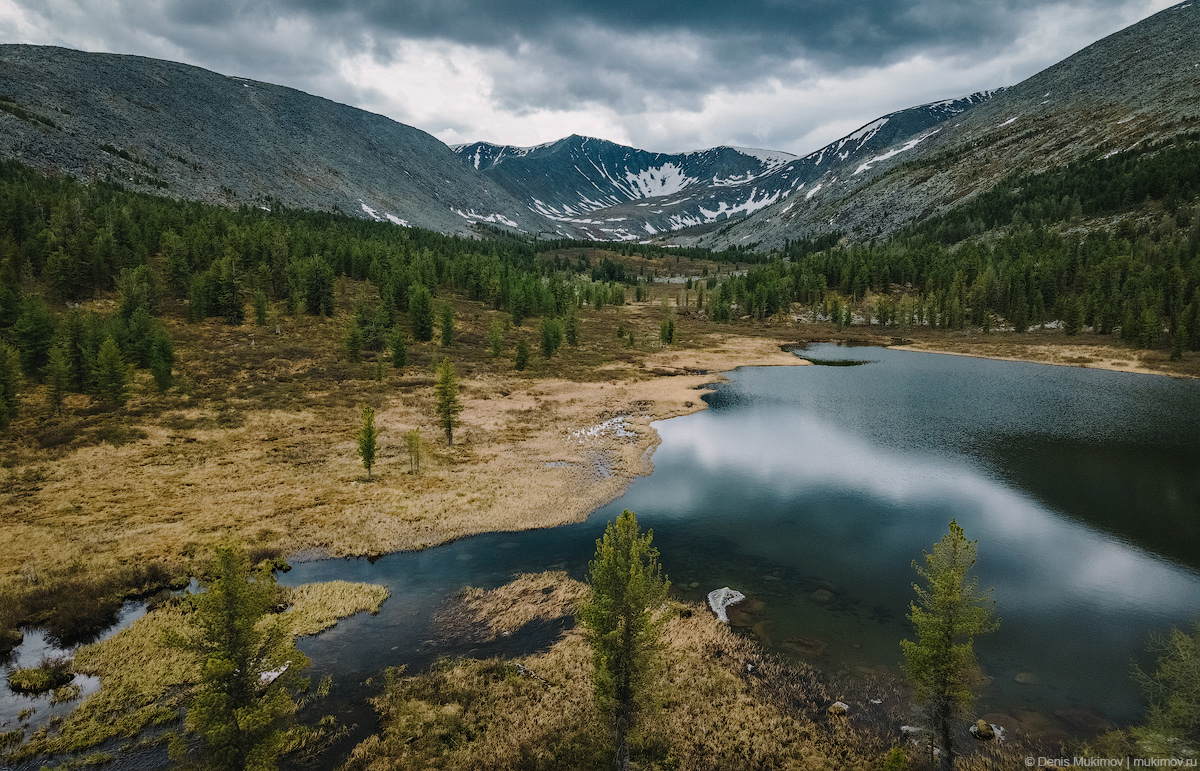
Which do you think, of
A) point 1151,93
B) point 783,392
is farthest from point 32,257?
point 1151,93

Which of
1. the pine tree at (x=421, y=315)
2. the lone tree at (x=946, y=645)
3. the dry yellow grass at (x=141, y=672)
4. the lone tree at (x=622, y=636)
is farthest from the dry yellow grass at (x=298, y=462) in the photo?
the lone tree at (x=946, y=645)

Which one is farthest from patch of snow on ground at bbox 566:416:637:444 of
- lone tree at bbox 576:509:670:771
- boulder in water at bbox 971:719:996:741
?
boulder in water at bbox 971:719:996:741

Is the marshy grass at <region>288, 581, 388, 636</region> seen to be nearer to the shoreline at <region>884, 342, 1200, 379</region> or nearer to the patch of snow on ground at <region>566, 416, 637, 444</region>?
the patch of snow on ground at <region>566, 416, 637, 444</region>

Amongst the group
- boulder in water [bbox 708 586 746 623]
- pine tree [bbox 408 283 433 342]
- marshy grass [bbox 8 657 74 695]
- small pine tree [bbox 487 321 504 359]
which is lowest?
boulder in water [bbox 708 586 746 623]

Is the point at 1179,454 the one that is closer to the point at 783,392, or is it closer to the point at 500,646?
the point at 783,392

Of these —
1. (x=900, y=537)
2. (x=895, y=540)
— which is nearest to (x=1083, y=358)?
(x=900, y=537)

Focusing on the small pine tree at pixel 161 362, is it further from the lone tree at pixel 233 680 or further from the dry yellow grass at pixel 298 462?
the lone tree at pixel 233 680
